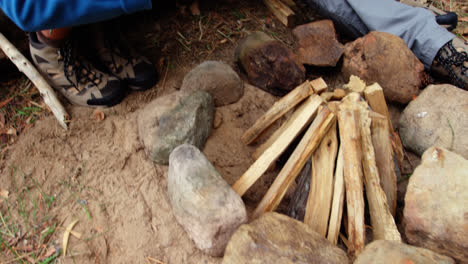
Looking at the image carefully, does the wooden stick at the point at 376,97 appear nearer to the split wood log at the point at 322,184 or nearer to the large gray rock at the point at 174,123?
the split wood log at the point at 322,184

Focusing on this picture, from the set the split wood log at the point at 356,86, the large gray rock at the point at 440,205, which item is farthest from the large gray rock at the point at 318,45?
the large gray rock at the point at 440,205

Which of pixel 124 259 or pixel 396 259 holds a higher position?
pixel 396 259

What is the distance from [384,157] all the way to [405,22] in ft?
4.57

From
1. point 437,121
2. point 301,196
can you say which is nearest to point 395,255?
point 301,196

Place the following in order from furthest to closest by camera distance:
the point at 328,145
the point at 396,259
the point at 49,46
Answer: the point at 49,46, the point at 328,145, the point at 396,259

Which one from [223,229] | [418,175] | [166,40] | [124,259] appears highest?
[166,40]

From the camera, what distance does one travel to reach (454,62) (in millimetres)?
2439

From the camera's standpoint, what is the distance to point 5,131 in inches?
88.2

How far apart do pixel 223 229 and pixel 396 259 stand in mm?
752

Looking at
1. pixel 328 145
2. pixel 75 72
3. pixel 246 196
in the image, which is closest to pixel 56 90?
pixel 75 72

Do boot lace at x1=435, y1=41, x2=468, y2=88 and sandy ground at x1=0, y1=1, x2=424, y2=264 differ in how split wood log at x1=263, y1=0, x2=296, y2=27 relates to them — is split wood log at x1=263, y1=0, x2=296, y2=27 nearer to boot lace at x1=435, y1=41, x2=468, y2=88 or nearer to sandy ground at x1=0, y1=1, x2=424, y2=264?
sandy ground at x1=0, y1=1, x2=424, y2=264

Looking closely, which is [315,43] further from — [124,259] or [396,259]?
[124,259]

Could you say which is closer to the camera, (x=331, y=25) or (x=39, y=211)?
(x=39, y=211)

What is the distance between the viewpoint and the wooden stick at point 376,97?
2.00 m
